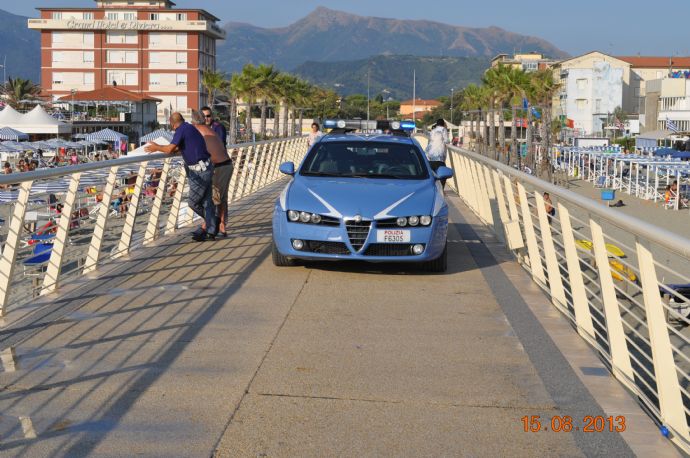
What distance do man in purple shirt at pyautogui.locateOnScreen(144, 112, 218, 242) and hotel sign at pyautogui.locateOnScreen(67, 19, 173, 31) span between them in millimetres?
112690

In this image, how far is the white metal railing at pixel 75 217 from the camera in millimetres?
7605

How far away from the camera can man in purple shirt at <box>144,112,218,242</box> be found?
1210 cm

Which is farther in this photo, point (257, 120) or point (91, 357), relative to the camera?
point (257, 120)

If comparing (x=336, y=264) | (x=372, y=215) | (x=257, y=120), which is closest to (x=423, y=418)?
(x=372, y=215)

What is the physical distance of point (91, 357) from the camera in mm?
6293

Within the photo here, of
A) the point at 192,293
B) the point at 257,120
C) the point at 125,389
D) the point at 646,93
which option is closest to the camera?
the point at 125,389

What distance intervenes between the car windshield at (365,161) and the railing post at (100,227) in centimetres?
219

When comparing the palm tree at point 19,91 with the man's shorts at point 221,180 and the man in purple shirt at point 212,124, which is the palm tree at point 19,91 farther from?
the man's shorts at point 221,180

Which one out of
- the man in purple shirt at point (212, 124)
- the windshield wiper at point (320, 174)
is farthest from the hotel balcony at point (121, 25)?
the windshield wiper at point (320, 174)

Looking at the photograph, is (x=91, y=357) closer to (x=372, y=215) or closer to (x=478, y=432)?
(x=478, y=432)

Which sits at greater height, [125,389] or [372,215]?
[372,215]

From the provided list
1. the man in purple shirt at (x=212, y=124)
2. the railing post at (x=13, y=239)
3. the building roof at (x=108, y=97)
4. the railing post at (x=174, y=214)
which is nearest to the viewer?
the railing post at (x=13, y=239)

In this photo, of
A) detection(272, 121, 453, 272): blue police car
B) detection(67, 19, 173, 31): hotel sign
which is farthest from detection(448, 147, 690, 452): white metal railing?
detection(67, 19, 173, 31): hotel sign

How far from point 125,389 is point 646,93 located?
106 meters
